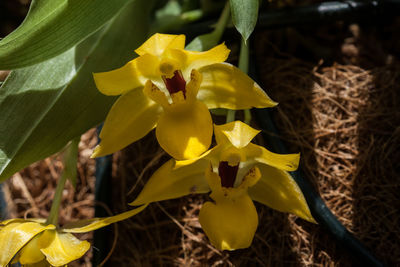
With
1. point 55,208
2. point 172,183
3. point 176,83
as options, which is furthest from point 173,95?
point 55,208

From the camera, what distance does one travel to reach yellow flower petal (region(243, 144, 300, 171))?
0.70 meters

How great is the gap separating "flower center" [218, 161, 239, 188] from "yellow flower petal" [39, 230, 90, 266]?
243 millimetres

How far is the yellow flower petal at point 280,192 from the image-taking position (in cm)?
76

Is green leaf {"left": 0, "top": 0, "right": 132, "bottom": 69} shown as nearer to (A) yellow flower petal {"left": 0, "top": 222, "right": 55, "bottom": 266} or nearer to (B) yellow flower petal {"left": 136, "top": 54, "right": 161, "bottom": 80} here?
(B) yellow flower petal {"left": 136, "top": 54, "right": 161, "bottom": 80}

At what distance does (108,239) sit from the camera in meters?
0.98

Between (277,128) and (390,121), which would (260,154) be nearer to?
(277,128)

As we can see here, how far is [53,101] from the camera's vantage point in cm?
82

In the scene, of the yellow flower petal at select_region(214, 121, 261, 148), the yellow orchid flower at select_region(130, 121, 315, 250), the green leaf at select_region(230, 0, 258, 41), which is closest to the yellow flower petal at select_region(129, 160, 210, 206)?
the yellow orchid flower at select_region(130, 121, 315, 250)

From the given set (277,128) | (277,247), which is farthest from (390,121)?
(277,247)

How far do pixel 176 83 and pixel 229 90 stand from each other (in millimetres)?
95

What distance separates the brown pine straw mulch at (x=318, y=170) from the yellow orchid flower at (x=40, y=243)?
22cm

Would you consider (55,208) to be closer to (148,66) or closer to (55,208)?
(55,208)

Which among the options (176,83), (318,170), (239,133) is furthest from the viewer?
(318,170)

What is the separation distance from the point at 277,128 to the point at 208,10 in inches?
14.5
